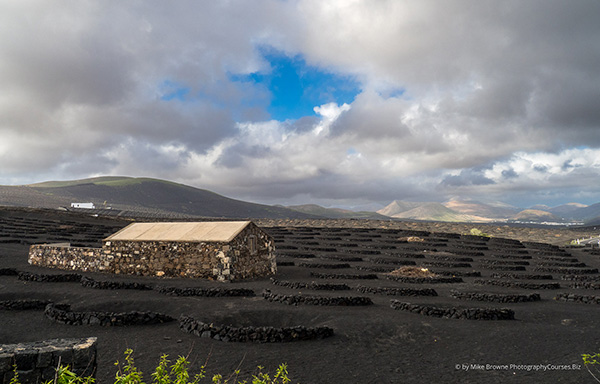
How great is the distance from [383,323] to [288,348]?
4503mm

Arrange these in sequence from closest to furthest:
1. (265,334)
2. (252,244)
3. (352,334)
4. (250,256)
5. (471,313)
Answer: (265,334) → (352,334) → (471,313) → (250,256) → (252,244)

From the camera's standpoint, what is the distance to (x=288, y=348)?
43.6ft

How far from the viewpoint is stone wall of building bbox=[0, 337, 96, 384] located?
734 cm

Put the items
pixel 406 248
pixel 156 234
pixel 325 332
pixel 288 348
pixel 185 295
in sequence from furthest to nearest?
1. pixel 406 248
2. pixel 156 234
3. pixel 185 295
4. pixel 325 332
5. pixel 288 348

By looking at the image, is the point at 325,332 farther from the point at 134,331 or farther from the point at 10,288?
the point at 10,288

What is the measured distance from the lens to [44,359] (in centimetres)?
759

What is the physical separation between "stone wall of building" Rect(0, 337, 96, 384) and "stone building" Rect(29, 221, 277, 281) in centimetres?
1657

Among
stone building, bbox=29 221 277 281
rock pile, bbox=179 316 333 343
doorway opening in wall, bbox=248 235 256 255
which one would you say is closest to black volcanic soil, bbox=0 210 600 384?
rock pile, bbox=179 316 333 343

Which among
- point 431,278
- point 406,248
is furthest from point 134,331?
point 406,248

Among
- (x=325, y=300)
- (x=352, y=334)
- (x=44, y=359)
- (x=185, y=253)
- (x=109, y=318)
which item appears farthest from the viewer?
(x=185, y=253)

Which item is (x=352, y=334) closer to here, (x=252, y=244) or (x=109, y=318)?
(x=109, y=318)

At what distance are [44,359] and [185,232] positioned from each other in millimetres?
18945

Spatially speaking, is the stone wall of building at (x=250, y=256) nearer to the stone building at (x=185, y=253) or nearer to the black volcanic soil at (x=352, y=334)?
the stone building at (x=185, y=253)

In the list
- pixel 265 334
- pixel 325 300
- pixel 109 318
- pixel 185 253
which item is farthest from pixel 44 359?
pixel 185 253
